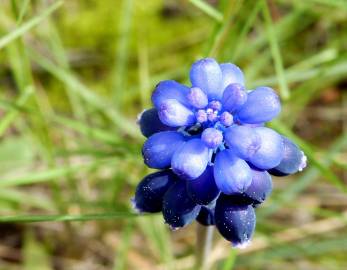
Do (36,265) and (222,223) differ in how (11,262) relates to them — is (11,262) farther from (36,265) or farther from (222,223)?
(222,223)

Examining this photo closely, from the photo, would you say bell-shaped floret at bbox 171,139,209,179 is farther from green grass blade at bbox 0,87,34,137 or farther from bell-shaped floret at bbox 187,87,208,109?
green grass blade at bbox 0,87,34,137

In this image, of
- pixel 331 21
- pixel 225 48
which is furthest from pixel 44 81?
pixel 331 21

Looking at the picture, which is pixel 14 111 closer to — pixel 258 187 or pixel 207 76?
pixel 207 76

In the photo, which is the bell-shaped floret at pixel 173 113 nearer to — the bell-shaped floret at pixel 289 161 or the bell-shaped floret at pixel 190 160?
the bell-shaped floret at pixel 190 160

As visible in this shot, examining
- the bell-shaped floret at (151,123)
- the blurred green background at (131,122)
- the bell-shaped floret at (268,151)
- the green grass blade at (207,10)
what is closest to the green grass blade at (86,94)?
the blurred green background at (131,122)

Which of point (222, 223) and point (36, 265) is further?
point (36, 265)

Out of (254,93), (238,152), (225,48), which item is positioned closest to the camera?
(238,152)
